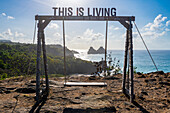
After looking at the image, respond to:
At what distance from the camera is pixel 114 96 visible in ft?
15.4

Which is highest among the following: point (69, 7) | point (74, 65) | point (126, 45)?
point (69, 7)

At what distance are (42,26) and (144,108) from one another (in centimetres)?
431

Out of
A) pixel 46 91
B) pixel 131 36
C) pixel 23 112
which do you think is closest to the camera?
pixel 23 112

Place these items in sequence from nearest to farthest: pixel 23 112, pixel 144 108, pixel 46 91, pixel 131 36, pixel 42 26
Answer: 1. pixel 23 112
2. pixel 144 108
3. pixel 131 36
4. pixel 42 26
5. pixel 46 91

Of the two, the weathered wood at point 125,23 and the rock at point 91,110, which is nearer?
the rock at point 91,110

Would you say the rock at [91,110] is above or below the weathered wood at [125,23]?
below

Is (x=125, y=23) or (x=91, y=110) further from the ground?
(x=125, y=23)

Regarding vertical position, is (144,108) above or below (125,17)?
below

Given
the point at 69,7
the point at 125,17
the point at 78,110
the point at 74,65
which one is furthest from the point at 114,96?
the point at 74,65

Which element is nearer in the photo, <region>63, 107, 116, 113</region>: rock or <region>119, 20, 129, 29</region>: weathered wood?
<region>63, 107, 116, 113</region>: rock

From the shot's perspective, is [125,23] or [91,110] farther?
[125,23]

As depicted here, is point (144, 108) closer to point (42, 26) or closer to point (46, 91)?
point (46, 91)

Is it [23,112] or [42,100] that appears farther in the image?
[42,100]

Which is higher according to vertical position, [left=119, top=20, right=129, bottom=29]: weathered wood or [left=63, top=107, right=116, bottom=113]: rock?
[left=119, top=20, right=129, bottom=29]: weathered wood
